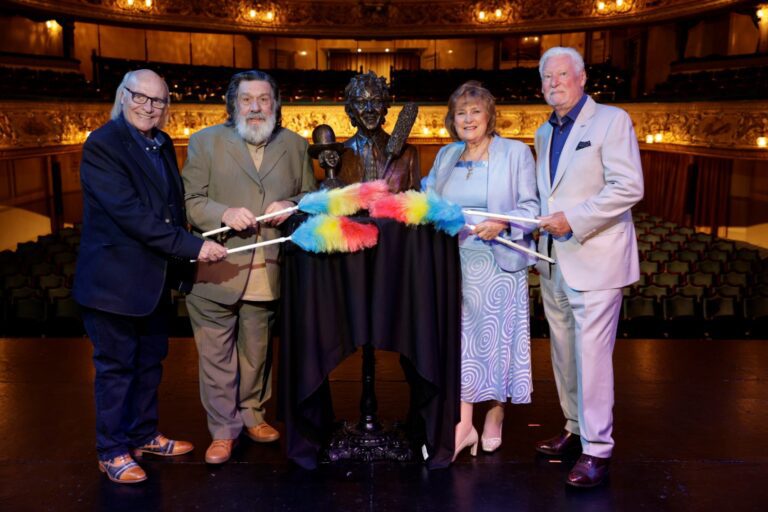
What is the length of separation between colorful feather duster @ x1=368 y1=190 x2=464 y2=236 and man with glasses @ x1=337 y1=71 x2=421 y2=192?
225mm

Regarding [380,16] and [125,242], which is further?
[380,16]

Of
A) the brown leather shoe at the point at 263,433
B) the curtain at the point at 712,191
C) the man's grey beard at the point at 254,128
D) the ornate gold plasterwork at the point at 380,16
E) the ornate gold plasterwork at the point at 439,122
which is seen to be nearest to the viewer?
the man's grey beard at the point at 254,128

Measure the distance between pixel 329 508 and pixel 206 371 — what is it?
2.80 feet

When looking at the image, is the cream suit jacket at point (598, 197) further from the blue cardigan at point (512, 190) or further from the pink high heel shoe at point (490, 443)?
the pink high heel shoe at point (490, 443)

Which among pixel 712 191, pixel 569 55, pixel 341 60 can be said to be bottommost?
pixel 712 191

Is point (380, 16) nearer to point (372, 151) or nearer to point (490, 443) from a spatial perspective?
point (372, 151)

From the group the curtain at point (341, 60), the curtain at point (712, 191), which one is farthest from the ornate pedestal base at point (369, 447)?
the curtain at point (341, 60)

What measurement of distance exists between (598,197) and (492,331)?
743 mm

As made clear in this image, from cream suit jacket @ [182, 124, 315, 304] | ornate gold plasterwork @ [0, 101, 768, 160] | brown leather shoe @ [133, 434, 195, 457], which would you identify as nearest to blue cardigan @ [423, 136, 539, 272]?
cream suit jacket @ [182, 124, 315, 304]

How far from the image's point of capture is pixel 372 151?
2.85 metres

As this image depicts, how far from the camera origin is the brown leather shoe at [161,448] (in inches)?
122

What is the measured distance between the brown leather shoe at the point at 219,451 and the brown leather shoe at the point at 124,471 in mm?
279

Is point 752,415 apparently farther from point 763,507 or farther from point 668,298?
point 668,298

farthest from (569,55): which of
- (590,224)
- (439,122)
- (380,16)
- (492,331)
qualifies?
(380,16)
